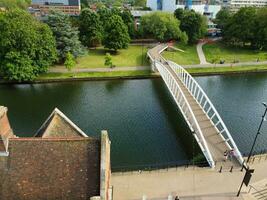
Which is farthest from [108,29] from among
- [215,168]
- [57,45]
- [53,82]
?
[215,168]

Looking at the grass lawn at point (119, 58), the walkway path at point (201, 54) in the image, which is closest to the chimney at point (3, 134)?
the grass lawn at point (119, 58)

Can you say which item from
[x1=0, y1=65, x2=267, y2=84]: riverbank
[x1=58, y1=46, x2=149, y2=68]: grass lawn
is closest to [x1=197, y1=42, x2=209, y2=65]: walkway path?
[x1=0, y1=65, x2=267, y2=84]: riverbank

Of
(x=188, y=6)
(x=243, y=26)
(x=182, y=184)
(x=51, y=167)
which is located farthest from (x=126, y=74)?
(x=188, y=6)

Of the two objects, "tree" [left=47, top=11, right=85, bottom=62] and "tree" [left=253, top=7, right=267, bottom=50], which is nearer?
"tree" [left=47, top=11, right=85, bottom=62]

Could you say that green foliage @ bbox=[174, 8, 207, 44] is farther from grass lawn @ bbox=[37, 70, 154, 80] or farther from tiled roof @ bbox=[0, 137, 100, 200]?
tiled roof @ bbox=[0, 137, 100, 200]

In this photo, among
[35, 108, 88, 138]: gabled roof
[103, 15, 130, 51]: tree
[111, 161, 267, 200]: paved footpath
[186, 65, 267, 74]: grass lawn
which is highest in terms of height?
[103, 15, 130, 51]: tree

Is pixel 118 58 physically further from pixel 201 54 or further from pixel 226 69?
pixel 226 69

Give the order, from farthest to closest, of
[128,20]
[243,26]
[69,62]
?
[128,20] < [243,26] < [69,62]
